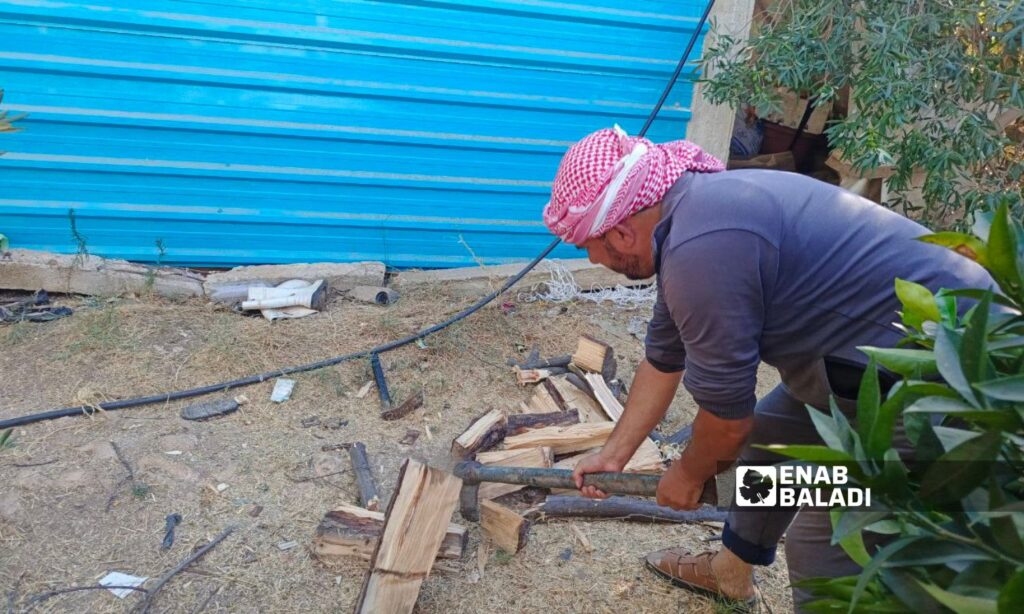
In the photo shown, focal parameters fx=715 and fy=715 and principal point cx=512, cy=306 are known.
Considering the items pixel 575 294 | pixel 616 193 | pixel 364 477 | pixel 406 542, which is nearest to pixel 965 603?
pixel 616 193

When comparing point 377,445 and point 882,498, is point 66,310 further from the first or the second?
point 882,498

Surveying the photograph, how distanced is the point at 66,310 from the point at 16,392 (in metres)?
0.98

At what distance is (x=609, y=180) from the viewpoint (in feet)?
6.49

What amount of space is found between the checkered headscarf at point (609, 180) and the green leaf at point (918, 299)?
0.96 metres

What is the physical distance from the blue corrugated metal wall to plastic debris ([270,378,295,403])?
5.30 feet

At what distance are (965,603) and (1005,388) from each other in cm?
26

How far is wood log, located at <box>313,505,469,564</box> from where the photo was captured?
2.87 m

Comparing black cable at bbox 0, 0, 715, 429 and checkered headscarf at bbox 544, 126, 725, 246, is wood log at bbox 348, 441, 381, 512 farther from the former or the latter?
checkered headscarf at bbox 544, 126, 725, 246

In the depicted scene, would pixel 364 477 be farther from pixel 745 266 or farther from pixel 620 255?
pixel 745 266

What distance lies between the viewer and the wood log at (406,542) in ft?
8.18

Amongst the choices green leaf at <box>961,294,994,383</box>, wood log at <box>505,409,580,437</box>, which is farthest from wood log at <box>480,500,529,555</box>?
green leaf at <box>961,294,994,383</box>

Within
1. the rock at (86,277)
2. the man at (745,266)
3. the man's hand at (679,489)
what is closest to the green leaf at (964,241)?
the man at (745,266)

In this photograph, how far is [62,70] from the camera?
4707mm

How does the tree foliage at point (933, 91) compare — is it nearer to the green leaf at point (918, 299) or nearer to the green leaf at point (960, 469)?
the green leaf at point (918, 299)
